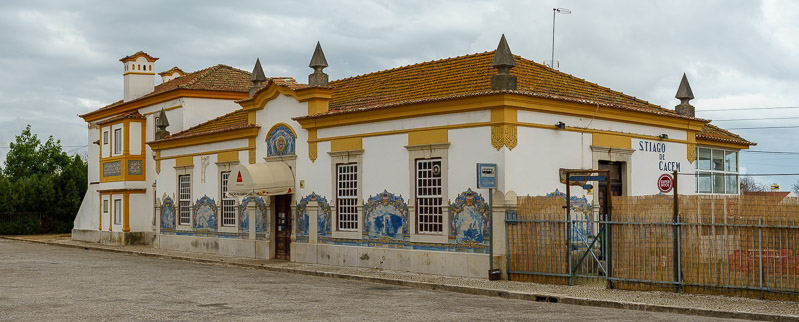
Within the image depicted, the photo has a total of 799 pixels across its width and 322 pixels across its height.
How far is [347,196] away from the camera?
2175cm

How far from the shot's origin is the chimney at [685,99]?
22.0 meters

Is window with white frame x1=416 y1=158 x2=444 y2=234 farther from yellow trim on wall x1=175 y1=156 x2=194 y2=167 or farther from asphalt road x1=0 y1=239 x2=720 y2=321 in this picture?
yellow trim on wall x1=175 y1=156 x2=194 y2=167

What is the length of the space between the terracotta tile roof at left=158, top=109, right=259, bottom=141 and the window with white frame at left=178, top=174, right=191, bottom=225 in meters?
1.49

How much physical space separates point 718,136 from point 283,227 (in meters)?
13.6

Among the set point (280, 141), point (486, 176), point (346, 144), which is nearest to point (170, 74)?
point (280, 141)

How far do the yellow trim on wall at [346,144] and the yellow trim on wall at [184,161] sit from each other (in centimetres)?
865

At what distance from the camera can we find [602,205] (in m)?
19.8

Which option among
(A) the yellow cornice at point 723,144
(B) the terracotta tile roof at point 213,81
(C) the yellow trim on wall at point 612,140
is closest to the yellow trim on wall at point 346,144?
(C) the yellow trim on wall at point 612,140

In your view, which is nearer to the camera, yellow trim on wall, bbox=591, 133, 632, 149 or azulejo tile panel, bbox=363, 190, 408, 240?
yellow trim on wall, bbox=591, 133, 632, 149

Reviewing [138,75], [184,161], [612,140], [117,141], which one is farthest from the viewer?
[138,75]

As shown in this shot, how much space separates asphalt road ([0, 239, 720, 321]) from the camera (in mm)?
12295

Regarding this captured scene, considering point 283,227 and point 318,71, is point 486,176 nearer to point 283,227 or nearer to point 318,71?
point 318,71

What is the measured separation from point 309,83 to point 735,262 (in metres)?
12.3

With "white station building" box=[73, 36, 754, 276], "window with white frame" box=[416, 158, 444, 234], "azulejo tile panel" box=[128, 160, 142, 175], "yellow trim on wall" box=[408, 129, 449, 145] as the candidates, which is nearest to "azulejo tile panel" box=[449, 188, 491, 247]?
"white station building" box=[73, 36, 754, 276]
